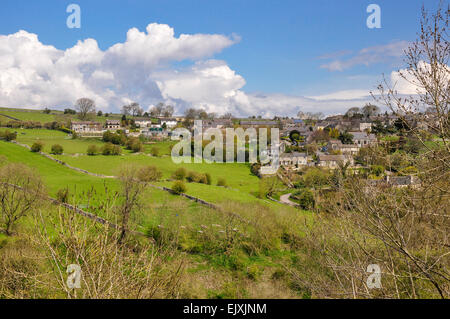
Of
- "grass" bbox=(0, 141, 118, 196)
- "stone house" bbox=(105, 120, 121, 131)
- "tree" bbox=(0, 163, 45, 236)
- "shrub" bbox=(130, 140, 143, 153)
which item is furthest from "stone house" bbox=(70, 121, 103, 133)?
"tree" bbox=(0, 163, 45, 236)

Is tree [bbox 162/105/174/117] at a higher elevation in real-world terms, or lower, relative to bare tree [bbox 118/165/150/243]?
higher

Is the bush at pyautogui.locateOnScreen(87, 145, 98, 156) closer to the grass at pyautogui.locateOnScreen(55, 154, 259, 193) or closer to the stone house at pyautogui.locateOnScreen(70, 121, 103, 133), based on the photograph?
the grass at pyautogui.locateOnScreen(55, 154, 259, 193)

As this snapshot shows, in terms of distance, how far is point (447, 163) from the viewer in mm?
4703

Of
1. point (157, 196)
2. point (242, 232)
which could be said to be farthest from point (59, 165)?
point (242, 232)

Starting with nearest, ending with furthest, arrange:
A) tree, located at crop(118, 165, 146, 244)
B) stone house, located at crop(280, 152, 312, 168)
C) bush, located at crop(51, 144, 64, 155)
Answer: tree, located at crop(118, 165, 146, 244)
bush, located at crop(51, 144, 64, 155)
stone house, located at crop(280, 152, 312, 168)

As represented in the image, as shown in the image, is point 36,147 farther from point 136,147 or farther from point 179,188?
point 179,188

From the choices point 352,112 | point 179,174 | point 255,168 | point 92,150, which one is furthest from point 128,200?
point 352,112

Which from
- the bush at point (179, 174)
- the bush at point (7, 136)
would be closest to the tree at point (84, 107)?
the bush at point (7, 136)

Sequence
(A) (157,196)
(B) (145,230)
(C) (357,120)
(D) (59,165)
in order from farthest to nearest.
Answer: (C) (357,120), (D) (59,165), (A) (157,196), (B) (145,230)

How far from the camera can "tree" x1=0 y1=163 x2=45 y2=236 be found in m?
18.2

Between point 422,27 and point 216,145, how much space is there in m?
54.5

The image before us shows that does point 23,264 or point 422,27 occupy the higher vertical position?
point 422,27
